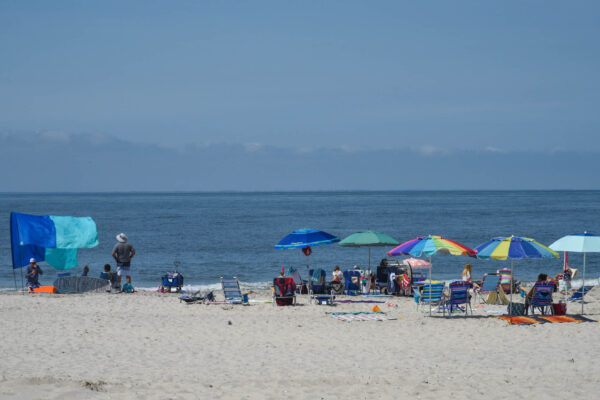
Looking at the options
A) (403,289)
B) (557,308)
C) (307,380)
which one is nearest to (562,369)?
Result: (307,380)

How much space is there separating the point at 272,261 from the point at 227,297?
2040cm

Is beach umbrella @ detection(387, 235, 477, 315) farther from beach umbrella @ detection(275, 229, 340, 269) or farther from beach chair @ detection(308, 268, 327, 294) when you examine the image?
beach chair @ detection(308, 268, 327, 294)

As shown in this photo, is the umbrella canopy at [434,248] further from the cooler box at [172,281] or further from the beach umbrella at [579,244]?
the cooler box at [172,281]

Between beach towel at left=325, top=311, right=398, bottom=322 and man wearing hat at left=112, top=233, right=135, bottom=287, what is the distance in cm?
695

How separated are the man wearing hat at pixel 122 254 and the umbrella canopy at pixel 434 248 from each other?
7.82m

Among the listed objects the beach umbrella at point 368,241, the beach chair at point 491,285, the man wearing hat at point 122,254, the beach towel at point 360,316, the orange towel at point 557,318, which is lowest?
the beach towel at point 360,316

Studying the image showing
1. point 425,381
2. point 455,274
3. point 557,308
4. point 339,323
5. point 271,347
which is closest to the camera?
point 425,381

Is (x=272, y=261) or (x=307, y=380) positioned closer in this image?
(x=307, y=380)

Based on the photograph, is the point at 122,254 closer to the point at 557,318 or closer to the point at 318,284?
the point at 318,284

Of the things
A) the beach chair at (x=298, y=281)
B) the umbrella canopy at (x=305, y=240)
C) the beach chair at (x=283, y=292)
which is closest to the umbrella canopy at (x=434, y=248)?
the umbrella canopy at (x=305, y=240)

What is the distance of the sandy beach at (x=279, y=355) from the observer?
7.83m

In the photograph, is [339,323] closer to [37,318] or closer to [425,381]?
[425,381]

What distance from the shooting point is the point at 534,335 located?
39.0 ft

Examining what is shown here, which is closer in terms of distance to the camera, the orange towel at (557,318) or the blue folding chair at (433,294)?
the orange towel at (557,318)
